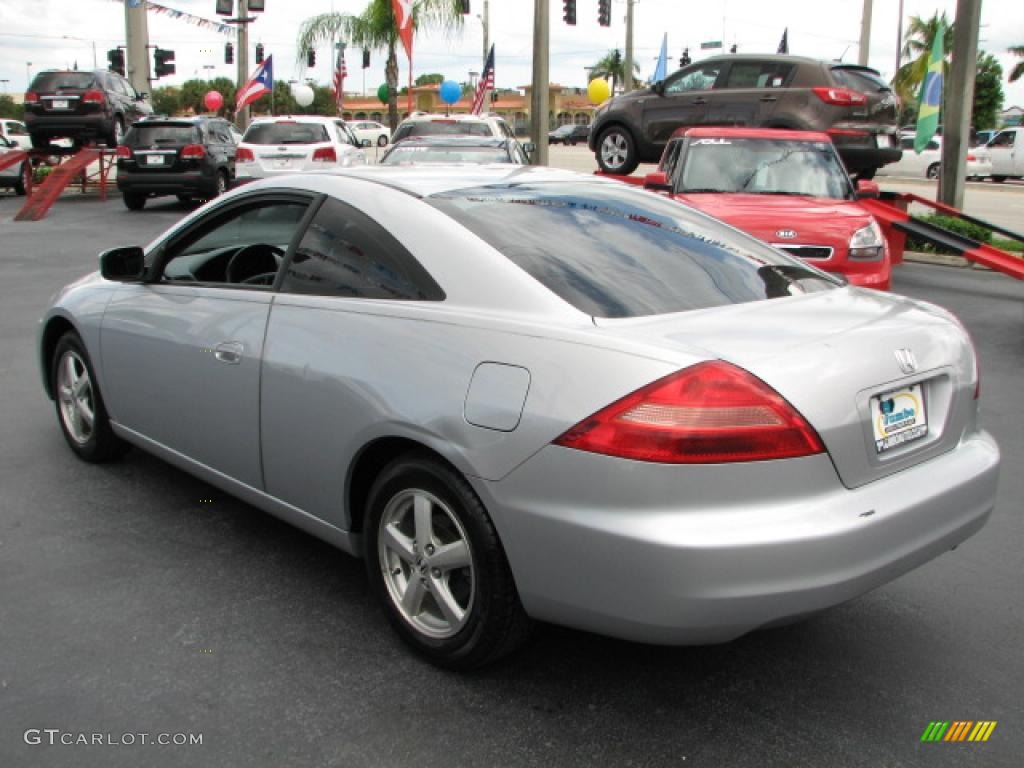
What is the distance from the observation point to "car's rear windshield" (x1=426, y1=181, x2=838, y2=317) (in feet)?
9.93

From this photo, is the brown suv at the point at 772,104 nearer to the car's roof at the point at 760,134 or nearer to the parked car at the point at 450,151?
the parked car at the point at 450,151

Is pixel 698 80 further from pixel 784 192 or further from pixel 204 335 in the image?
pixel 204 335

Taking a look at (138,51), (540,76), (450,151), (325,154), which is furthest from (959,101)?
(138,51)

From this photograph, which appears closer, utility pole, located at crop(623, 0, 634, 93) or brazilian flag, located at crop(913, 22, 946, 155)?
brazilian flag, located at crop(913, 22, 946, 155)

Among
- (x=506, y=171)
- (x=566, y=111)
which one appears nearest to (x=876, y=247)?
(x=506, y=171)

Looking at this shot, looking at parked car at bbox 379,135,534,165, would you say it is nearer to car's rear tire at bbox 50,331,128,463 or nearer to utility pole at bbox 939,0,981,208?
utility pole at bbox 939,0,981,208

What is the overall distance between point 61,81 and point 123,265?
2082 cm

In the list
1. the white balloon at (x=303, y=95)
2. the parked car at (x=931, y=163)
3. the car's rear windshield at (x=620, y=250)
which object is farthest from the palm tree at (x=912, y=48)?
the car's rear windshield at (x=620, y=250)

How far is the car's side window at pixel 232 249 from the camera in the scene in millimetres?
4016

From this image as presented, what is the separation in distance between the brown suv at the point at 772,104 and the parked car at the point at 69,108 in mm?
12564

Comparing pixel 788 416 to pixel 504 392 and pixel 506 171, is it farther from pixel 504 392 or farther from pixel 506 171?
pixel 506 171

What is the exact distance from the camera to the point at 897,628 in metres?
3.41

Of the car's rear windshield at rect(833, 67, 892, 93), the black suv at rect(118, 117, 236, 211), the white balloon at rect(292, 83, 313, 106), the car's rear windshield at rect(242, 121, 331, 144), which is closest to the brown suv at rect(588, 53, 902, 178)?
the car's rear windshield at rect(833, 67, 892, 93)

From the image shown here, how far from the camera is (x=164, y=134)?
1870cm
